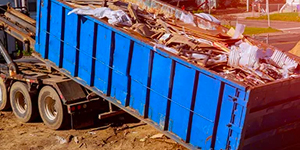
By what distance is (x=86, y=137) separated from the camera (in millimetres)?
10039

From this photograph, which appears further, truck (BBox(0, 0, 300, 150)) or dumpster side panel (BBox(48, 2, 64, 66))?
dumpster side panel (BBox(48, 2, 64, 66))

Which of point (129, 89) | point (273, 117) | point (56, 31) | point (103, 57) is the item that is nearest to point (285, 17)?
point (56, 31)

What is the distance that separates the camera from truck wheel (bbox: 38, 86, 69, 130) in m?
10.1

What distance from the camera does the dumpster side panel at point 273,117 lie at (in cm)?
687

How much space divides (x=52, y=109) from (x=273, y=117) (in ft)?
17.6

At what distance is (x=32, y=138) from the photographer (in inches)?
392

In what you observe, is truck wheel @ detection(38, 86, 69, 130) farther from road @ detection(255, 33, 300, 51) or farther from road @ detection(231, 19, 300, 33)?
road @ detection(231, 19, 300, 33)

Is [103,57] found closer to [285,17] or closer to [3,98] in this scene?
[3,98]

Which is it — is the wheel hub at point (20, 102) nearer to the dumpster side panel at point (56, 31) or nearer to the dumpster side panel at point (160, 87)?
the dumpster side panel at point (56, 31)

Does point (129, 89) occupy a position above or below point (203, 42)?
below

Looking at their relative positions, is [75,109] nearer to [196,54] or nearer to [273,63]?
[196,54]

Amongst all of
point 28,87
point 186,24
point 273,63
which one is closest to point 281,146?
point 273,63

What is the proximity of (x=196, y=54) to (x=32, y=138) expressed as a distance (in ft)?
14.3

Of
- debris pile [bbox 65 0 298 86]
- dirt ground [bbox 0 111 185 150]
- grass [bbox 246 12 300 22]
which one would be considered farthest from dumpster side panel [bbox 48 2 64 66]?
grass [bbox 246 12 300 22]
